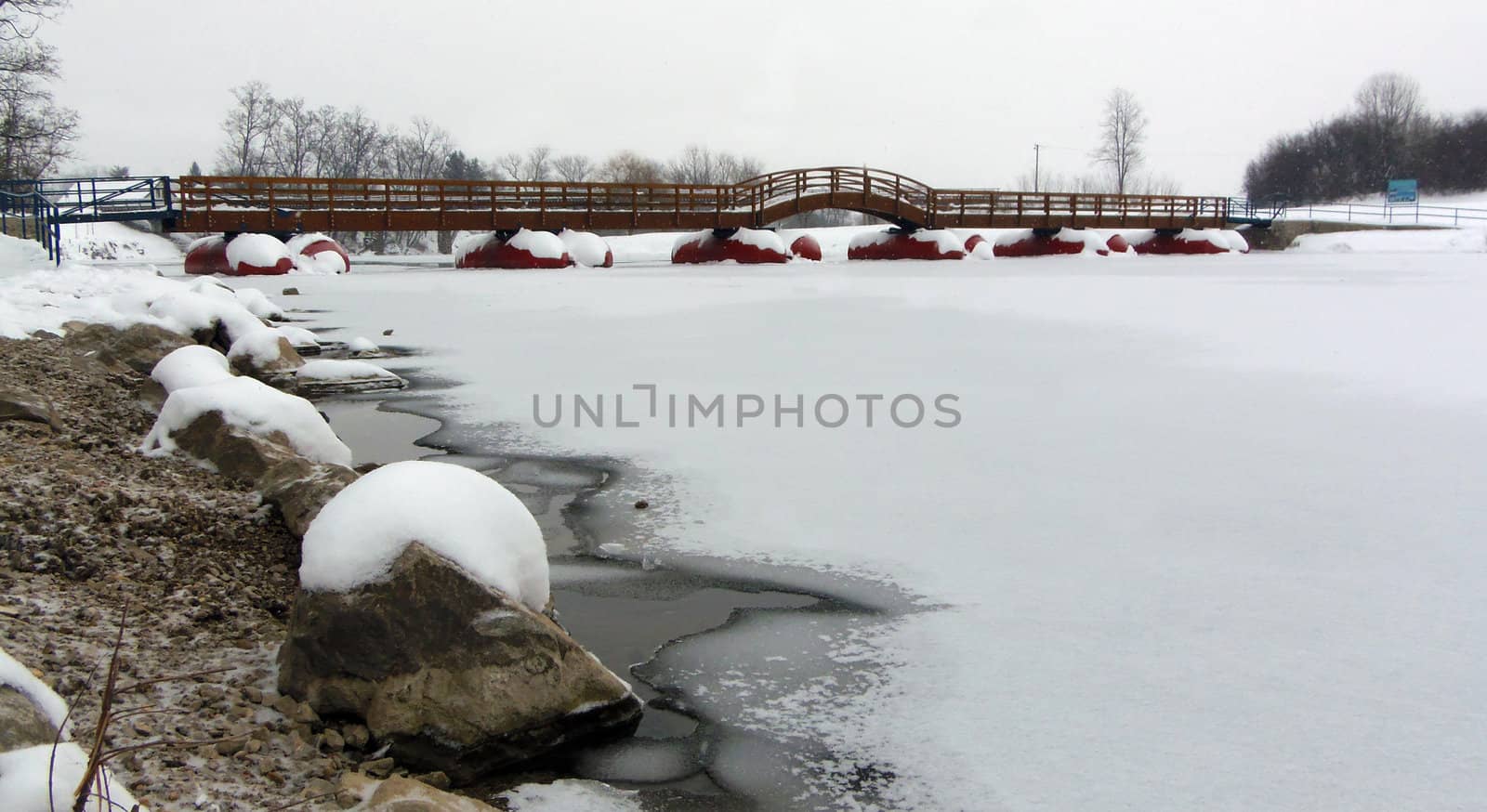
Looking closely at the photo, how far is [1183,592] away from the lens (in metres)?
4.13

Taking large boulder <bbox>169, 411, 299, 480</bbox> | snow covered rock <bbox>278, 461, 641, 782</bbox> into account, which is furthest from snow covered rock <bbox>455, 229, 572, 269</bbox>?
snow covered rock <bbox>278, 461, 641, 782</bbox>

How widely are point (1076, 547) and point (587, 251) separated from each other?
27128 millimetres

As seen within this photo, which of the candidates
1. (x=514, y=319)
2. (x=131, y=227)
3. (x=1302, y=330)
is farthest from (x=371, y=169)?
(x=1302, y=330)

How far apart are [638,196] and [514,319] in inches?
669

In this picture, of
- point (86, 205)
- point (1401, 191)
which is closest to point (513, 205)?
point (86, 205)

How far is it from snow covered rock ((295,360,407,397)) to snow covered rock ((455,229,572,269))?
62.8 feet

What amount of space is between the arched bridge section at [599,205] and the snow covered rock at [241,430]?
2039 cm

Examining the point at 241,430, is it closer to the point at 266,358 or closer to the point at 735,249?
the point at 266,358

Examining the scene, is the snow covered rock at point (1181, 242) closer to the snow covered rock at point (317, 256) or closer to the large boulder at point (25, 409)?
the snow covered rock at point (317, 256)

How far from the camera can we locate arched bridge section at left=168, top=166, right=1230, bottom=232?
85.7ft

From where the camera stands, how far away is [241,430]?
228 inches

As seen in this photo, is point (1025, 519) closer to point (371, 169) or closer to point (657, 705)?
point (657, 705)

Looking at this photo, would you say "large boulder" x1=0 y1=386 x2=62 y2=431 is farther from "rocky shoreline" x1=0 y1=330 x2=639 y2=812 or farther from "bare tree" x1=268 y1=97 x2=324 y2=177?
"bare tree" x1=268 y1=97 x2=324 y2=177

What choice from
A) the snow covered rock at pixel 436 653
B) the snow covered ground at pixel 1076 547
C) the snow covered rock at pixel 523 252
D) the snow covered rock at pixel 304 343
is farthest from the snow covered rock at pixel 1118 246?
the snow covered rock at pixel 436 653
